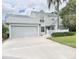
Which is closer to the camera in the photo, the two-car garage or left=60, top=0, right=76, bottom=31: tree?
the two-car garage

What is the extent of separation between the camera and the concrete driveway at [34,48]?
10.5 feet

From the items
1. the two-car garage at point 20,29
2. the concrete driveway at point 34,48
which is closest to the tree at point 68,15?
the concrete driveway at point 34,48

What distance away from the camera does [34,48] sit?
146 inches

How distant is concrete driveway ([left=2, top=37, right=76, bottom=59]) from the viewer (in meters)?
3.19

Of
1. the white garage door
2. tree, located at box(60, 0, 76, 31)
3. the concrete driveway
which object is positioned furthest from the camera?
tree, located at box(60, 0, 76, 31)

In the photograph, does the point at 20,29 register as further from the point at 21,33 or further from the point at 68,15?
the point at 68,15

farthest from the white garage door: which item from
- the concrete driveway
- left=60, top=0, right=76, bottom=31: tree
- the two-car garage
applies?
left=60, top=0, right=76, bottom=31: tree

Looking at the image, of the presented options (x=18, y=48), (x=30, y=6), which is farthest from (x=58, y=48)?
(x=30, y=6)

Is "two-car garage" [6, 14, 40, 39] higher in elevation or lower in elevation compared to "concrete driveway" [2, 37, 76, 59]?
higher

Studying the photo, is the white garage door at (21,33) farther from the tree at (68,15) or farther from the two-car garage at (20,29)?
the tree at (68,15)

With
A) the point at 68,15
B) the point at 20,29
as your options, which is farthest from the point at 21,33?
the point at 68,15

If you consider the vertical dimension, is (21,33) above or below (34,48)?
above

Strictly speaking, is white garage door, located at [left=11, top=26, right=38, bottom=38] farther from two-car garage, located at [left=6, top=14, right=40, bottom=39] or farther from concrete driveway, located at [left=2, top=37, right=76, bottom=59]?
concrete driveway, located at [left=2, top=37, right=76, bottom=59]

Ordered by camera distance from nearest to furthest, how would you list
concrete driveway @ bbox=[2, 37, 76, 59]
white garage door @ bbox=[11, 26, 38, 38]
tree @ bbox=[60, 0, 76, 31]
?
concrete driveway @ bbox=[2, 37, 76, 59] → white garage door @ bbox=[11, 26, 38, 38] → tree @ bbox=[60, 0, 76, 31]
